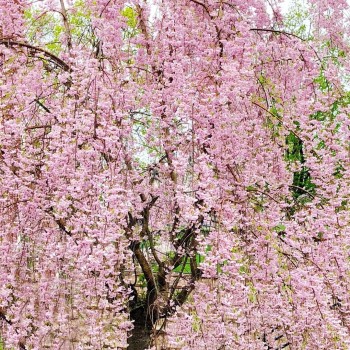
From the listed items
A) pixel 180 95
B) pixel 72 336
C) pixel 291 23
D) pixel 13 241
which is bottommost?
pixel 72 336

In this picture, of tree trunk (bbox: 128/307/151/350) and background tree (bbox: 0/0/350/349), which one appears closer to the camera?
background tree (bbox: 0/0/350/349)

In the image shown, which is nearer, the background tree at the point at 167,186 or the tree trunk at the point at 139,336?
the background tree at the point at 167,186

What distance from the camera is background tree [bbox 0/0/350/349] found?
3.18 metres

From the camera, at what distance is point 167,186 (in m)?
4.14

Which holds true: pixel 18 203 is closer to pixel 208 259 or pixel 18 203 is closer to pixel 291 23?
pixel 208 259

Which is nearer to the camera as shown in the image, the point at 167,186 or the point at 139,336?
the point at 167,186

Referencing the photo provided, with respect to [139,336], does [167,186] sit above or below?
above

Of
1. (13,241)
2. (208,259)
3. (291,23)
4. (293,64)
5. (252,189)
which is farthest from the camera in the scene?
(291,23)

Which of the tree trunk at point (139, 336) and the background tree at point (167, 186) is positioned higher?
the background tree at point (167, 186)

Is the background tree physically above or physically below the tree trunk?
above

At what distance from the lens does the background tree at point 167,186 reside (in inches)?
125

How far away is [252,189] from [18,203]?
154cm

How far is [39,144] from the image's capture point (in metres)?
4.06

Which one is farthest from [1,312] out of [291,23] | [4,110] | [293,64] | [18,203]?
[291,23]
